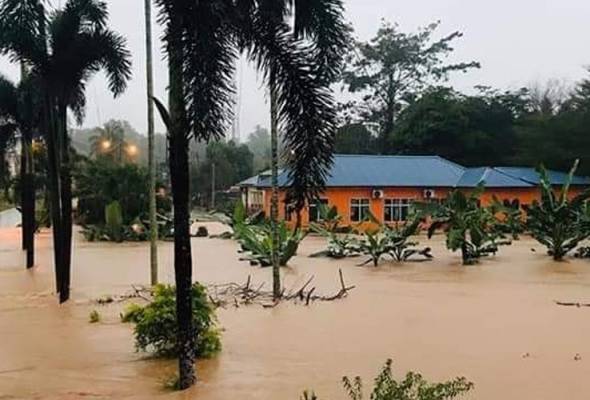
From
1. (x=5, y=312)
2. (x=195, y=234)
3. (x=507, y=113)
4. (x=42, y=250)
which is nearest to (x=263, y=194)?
(x=195, y=234)

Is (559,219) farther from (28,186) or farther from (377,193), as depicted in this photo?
(377,193)

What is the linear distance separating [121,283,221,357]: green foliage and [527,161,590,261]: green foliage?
1271cm

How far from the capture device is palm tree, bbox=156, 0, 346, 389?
5.91 metres

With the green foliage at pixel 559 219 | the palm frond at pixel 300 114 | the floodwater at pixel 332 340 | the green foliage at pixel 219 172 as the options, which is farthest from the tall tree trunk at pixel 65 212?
the green foliage at pixel 219 172

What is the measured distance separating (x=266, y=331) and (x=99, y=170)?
950 inches

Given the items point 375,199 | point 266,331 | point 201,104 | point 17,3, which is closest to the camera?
point 201,104

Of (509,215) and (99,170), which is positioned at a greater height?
(99,170)

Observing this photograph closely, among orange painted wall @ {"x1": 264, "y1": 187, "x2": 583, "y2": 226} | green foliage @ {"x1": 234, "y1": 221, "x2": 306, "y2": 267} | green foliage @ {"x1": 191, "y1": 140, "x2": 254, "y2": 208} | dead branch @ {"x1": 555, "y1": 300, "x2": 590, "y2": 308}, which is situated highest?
green foliage @ {"x1": 191, "y1": 140, "x2": 254, "y2": 208}

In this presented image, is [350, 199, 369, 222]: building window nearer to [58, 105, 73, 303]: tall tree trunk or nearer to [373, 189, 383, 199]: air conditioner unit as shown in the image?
[373, 189, 383, 199]: air conditioner unit

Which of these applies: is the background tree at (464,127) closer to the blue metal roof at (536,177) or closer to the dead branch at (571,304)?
the blue metal roof at (536,177)

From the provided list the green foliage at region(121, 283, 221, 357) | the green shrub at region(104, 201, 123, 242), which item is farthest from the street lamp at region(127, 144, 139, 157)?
the green foliage at region(121, 283, 221, 357)

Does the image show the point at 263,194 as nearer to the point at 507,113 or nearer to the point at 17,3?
the point at 507,113

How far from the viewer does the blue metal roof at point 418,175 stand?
3481 centimetres

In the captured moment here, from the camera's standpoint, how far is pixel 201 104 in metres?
5.94
